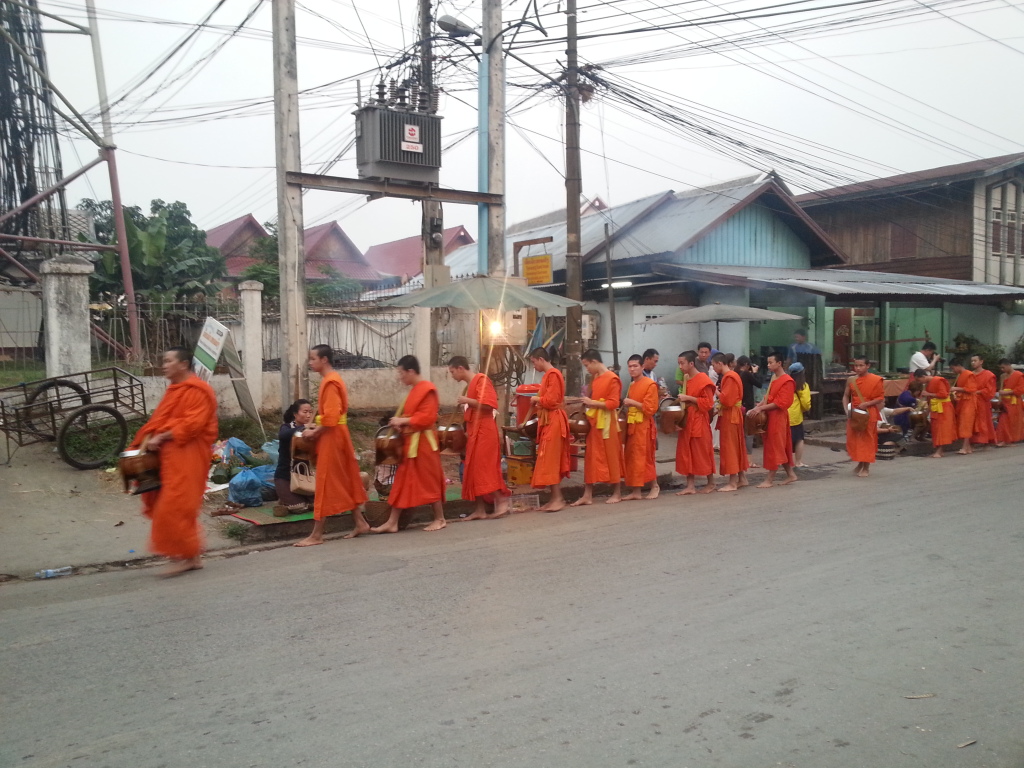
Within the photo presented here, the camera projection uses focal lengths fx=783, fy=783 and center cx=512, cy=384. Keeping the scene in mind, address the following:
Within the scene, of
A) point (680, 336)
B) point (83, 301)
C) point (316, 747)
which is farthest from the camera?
point (680, 336)

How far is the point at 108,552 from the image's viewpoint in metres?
6.46

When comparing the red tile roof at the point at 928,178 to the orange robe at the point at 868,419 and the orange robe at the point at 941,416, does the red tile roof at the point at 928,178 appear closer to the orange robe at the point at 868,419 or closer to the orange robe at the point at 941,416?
the orange robe at the point at 941,416

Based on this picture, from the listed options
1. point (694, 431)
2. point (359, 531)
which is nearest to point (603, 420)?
point (694, 431)

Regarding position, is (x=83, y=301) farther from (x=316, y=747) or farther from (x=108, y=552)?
(x=316, y=747)

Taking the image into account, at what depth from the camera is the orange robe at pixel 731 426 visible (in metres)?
9.34

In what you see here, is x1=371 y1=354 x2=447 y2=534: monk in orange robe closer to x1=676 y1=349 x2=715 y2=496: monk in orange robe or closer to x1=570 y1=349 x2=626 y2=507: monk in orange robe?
x1=570 y1=349 x2=626 y2=507: monk in orange robe

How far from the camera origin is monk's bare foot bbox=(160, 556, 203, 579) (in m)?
5.75

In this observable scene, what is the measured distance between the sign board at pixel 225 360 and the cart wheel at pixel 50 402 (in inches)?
49.6

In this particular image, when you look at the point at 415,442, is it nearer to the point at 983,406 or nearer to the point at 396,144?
the point at 396,144

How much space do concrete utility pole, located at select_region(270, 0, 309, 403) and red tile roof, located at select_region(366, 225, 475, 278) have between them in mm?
30072

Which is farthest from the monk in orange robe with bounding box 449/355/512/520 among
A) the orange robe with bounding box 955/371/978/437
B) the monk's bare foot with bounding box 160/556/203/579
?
the orange robe with bounding box 955/371/978/437

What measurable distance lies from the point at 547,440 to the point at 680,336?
8179mm

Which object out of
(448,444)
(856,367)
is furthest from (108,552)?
(856,367)

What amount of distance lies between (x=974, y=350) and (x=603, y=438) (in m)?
15.1
